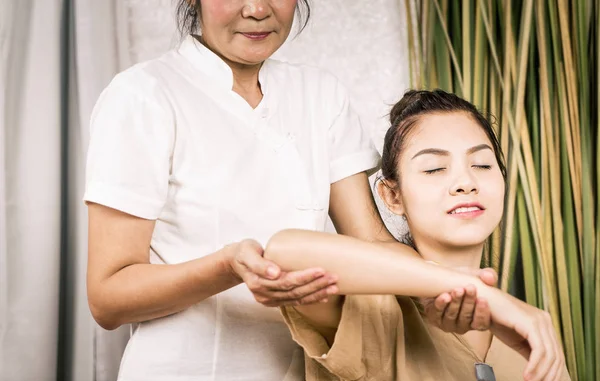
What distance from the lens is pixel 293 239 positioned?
113cm

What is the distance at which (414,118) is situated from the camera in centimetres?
150

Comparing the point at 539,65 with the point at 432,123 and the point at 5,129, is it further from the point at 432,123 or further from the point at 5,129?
the point at 5,129

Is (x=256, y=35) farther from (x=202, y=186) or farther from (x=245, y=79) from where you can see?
(x=202, y=186)

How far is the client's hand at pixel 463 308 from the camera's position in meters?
1.12

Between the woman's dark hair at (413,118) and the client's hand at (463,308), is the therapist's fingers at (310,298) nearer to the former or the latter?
the client's hand at (463,308)

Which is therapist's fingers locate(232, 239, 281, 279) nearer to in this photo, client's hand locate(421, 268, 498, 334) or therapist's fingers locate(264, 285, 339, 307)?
therapist's fingers locate(264, 285, 339, 307)

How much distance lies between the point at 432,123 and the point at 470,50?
2.13 feet

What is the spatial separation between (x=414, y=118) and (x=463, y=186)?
22cm

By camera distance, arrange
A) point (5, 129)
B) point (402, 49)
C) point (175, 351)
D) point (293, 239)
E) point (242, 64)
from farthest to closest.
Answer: point (402, 49) → point (5, 129) → point (242, 64) → point (175, 351) → point (293, 239)

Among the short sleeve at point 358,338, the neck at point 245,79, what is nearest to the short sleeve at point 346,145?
the neck at point 245,79

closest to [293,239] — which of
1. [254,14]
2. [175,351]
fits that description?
[175,351]

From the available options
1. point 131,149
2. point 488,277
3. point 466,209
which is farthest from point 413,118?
point 131,149

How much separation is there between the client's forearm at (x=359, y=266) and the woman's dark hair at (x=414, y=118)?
1.16 feet

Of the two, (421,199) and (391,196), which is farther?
(391,196)
